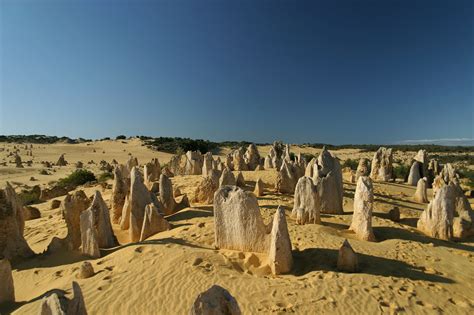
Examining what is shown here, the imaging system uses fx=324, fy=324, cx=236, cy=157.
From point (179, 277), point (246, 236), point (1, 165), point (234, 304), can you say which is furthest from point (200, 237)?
point (1, 165)

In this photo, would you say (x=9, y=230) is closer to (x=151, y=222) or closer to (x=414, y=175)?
(x=151, y=222)

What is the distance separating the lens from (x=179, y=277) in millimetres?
5711

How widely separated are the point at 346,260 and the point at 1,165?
88.1ft

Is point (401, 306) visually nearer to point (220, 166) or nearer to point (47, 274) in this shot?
point (47, 274)

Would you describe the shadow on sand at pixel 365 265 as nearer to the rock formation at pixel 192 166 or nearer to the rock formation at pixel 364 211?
the rock formation at pixel 364 211

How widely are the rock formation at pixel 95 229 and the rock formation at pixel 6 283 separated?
1.76 m

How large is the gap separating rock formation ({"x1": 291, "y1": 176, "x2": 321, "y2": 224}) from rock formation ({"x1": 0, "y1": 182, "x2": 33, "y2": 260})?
6.48m

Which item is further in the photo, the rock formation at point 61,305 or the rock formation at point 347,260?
the rock formation at point 347,260

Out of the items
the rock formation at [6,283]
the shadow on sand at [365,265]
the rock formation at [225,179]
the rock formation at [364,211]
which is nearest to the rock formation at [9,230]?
the rock formation at [6,283]

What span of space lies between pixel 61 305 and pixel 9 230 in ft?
17.4

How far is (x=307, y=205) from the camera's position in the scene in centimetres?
864

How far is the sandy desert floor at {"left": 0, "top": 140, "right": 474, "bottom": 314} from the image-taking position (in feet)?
16.2

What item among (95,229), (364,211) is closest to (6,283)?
(95,229)

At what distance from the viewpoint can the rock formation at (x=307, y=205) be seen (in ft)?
28.0
